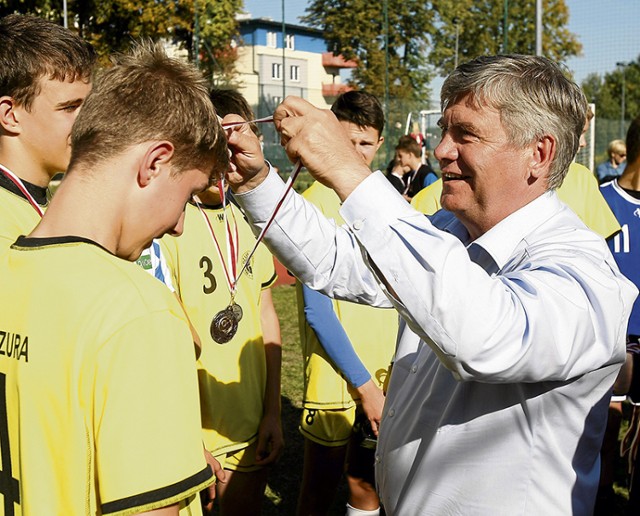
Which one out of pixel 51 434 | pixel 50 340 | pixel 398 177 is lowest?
pixel 398 177

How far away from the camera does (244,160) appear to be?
2389mm

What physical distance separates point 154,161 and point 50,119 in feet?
3.11

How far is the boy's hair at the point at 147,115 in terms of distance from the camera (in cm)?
167

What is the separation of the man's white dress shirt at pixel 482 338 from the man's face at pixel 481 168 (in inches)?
3.5

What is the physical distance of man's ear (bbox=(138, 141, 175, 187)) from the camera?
65.9 inches

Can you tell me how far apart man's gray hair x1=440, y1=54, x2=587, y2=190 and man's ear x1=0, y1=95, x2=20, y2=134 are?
1.41 metres

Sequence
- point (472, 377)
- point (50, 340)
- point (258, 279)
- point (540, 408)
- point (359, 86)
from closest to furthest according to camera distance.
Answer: point (50, 340) → point (472, 377) → point (540, 408) → point (258, 279) → point (359, 86)

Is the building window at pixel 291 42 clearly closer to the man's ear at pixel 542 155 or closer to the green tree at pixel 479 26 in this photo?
the green tree at pixel 479 26

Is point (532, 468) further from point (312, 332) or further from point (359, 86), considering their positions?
point (359, 86)

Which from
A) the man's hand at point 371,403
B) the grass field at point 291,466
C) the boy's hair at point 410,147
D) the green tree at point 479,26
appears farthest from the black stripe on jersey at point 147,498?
the green tree at point 479,26

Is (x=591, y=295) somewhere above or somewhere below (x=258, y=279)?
above

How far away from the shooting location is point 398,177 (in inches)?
428

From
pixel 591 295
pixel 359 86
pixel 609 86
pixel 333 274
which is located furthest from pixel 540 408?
pixel 609 86

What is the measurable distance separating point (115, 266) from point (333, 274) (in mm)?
1016
